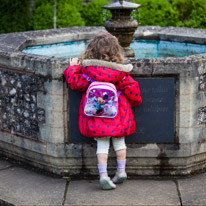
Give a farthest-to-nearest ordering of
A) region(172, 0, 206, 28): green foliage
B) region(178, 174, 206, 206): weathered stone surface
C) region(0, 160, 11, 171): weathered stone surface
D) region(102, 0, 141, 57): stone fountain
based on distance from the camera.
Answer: region(172, 0, 206, 28): green foliage < region(102, 0, 141, 57): stone fountain < region(0, 160, 11, 171): weathered stone surface < region(178, 174, 206, 206): weathered stone surface

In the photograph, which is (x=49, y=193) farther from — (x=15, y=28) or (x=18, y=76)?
(x=15, y=28)

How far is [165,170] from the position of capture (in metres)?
5.18

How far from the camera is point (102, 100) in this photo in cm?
465

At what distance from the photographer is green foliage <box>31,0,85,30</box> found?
1279 centimetres

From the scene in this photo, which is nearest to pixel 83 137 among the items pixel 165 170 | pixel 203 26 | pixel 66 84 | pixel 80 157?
pixel 80 157

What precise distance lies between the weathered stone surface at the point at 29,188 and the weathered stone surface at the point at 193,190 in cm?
118

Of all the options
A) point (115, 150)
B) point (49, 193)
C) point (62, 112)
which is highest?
point (62, 112)

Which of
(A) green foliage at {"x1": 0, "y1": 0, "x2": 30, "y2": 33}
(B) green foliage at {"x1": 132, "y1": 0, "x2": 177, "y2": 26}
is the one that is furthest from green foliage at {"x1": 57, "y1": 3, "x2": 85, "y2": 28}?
(B) green foliage at {"x1": 132, "y1": 0, "x2": 177, "y2": 26}

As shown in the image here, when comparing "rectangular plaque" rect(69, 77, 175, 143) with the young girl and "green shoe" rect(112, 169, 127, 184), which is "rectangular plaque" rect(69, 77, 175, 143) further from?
"green shoe" rect(112, 169, 127, 184)

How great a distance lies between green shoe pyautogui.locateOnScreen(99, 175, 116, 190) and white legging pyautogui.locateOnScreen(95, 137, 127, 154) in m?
0.25

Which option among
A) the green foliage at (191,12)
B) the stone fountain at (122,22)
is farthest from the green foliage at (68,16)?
the stone fountain at (122,22)

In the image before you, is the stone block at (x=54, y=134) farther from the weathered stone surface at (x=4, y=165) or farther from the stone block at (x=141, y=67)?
the stone block at (x=141, y=67)

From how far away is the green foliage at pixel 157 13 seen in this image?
12.5 m

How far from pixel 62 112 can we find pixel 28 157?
2.76 feet
